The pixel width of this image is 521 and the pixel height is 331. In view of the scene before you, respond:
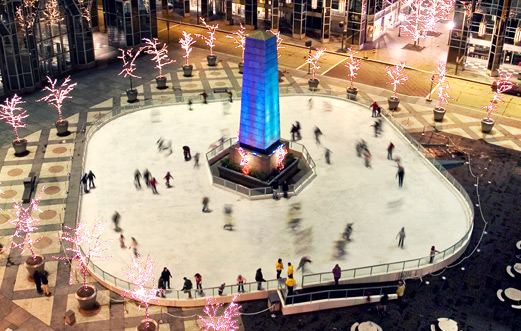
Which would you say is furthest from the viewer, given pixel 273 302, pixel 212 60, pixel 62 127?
pixel 212 60

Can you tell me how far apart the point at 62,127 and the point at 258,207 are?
2103 cm

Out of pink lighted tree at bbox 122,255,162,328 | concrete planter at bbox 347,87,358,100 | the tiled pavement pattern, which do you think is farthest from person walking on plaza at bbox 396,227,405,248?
concrete planter at bbox 347,87,358,100

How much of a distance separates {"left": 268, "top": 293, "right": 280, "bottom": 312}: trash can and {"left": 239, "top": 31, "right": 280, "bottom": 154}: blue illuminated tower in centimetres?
1376

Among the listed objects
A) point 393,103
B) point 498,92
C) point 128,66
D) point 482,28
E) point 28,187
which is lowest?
point 28,187

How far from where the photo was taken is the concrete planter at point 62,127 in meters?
53.7

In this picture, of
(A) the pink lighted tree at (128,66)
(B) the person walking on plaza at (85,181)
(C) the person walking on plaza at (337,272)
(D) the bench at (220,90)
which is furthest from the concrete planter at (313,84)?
(C) the person walking on plaza at (337,272)

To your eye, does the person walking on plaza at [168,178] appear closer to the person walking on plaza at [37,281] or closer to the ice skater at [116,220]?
the ice skater at [116,220]

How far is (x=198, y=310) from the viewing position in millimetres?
34812

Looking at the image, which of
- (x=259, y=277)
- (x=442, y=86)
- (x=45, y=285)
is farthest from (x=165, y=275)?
(x=442, y=86)

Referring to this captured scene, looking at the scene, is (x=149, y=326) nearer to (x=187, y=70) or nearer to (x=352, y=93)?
(x=352, y=93)

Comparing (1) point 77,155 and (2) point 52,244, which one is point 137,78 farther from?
(2) point 52,244

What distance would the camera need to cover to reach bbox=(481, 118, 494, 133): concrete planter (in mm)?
55500

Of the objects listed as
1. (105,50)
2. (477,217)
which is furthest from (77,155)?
(477,217)

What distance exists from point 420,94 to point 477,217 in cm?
2349
